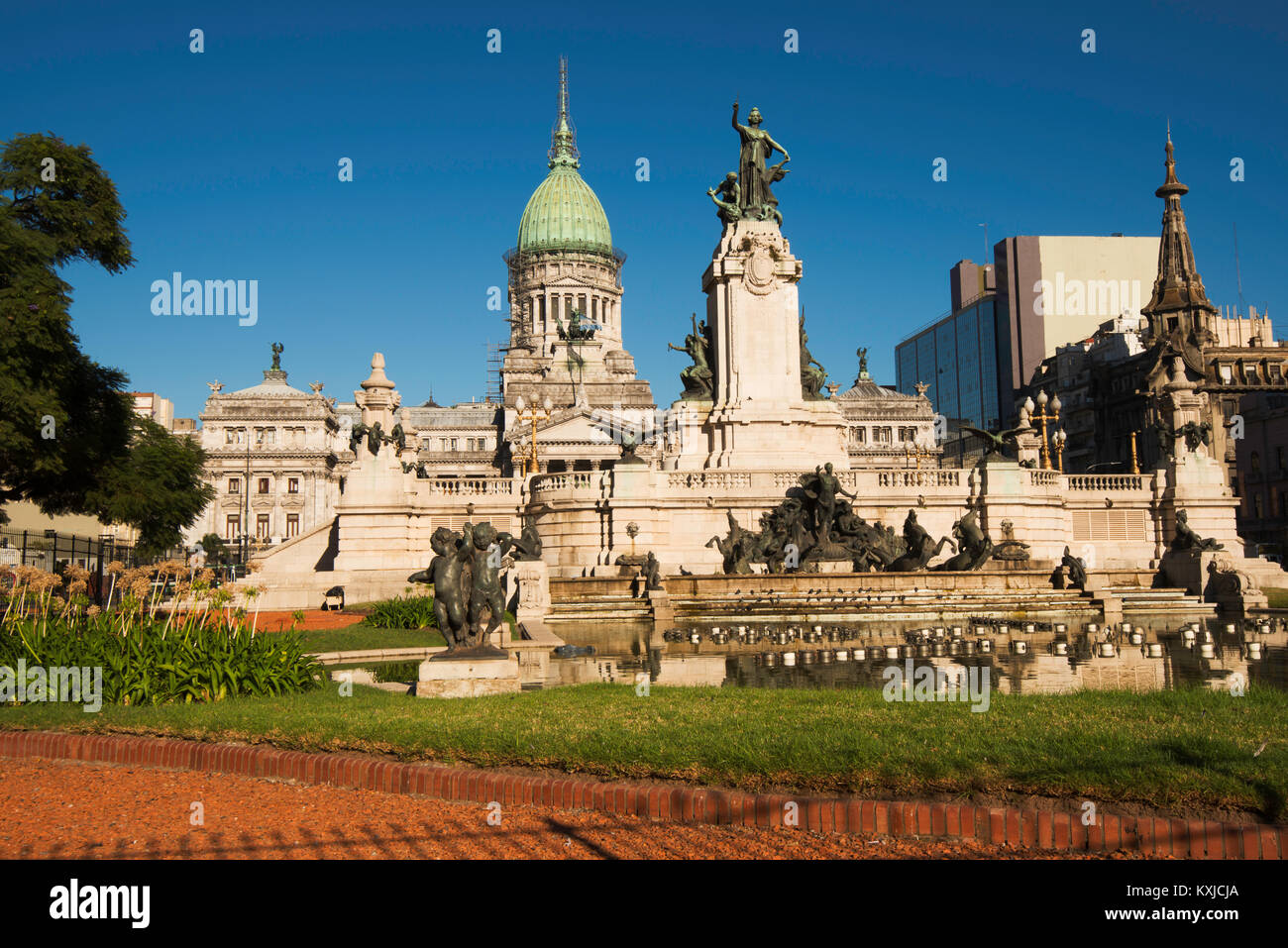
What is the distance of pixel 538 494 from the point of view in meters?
38.3

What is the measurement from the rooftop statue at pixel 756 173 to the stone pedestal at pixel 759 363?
0.79 meters

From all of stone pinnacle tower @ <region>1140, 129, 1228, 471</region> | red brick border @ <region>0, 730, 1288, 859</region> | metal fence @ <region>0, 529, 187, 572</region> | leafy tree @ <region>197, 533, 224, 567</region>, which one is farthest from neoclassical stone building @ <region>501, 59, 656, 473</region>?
red brick border @ <region>0, 730, 1288, 859</region>

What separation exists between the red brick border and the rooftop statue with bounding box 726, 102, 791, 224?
3778cm

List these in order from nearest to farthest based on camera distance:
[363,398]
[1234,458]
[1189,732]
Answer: [1189,732] < [363,398] < [1234,458]

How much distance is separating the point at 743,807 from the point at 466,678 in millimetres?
6034

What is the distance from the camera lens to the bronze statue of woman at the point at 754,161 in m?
43.8

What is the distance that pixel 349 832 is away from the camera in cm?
743

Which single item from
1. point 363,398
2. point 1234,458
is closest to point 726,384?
point 363,398

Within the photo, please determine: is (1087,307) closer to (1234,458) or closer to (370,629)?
(1234,458)

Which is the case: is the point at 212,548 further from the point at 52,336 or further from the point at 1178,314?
the point at 1178,314

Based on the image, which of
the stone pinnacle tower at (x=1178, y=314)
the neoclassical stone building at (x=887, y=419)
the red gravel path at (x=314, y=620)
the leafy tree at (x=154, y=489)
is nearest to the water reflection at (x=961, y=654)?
the red gravel path at (x=314, y=620)

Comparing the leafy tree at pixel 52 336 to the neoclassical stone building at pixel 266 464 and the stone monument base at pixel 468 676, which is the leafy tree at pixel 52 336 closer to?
the stone monument base at pixel 468 676
